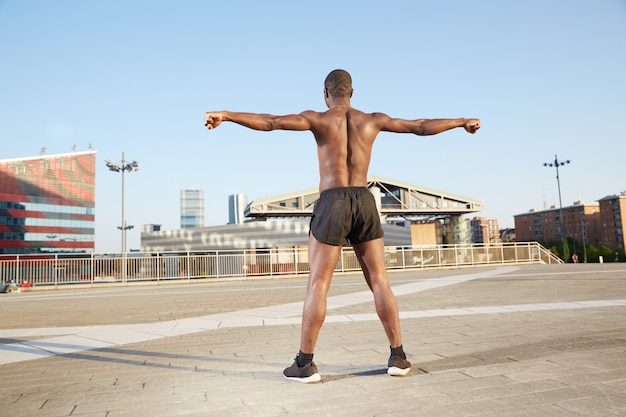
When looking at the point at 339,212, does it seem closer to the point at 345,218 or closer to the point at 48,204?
the point at 345,218

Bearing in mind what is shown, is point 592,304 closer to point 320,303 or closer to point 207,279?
point 320,303

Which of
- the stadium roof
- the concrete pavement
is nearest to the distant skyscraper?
the stadium roof

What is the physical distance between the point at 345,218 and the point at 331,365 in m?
1.21

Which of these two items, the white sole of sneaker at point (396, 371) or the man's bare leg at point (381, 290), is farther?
the man's bare leg at point (381, 290)


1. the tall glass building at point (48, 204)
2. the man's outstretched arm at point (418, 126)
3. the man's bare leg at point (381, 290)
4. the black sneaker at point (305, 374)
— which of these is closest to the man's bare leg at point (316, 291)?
the black sneaker at point (305, 374)

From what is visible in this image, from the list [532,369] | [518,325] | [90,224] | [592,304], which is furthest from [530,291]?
[90,224]

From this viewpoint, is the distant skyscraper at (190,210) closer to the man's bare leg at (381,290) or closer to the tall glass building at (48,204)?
the tall glass building at (48,204)

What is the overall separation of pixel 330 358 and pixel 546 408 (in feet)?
5.90

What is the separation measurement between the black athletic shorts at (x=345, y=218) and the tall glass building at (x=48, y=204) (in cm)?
9871

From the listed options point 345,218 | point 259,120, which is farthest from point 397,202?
point 259,120

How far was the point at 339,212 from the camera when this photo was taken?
120 inches

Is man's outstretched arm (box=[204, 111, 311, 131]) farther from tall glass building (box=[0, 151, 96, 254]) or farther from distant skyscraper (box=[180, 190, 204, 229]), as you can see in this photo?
distant skyscraper (box=[180, 190, 204, 229])

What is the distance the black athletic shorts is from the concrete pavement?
990 mm

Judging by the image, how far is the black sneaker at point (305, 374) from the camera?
2.81 meters
